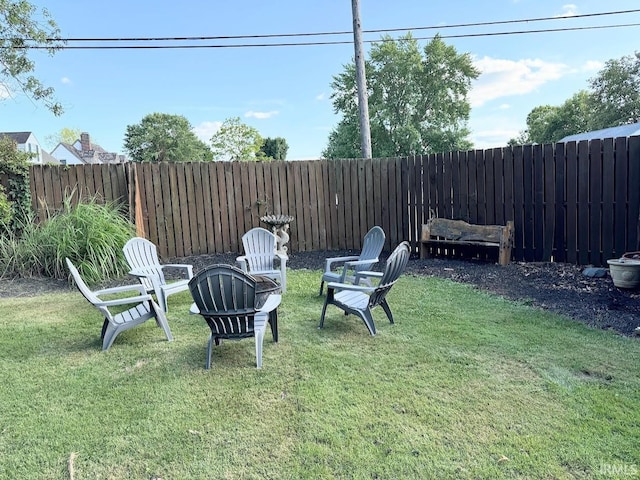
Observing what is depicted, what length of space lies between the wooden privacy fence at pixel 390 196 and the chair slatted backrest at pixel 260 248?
2416 millimetres

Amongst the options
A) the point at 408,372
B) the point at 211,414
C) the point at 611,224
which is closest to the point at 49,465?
the point at 211,414

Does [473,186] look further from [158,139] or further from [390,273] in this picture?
[158,139]

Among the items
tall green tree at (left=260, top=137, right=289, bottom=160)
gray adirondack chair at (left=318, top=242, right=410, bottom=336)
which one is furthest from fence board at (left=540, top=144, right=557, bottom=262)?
tall green tree at (left=260, top=137, right=289, bottom=160)

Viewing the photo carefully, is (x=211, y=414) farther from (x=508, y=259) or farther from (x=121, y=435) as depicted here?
(x=508, y=259)

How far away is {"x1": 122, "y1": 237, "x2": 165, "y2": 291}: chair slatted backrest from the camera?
488 centimetres

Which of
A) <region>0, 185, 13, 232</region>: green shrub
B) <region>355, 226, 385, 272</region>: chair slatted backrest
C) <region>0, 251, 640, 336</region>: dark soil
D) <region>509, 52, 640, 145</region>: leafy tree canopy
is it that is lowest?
<region>0, 251, 640, 336</region>: dark soil

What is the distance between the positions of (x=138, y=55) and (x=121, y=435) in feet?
40.6

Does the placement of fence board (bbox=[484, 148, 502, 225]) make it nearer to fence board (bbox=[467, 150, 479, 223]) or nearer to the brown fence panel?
fence board (bbox=[467, 150, 479, 223])

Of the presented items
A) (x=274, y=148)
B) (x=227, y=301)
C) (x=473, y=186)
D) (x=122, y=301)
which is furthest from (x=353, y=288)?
(x=274, y=148)

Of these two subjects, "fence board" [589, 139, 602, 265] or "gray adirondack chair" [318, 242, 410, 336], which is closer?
"gray adirondack chair" [318, 242, 410, 336]

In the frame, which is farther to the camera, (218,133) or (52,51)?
(218,133)

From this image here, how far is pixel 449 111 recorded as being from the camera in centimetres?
2852

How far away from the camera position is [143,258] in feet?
16.7

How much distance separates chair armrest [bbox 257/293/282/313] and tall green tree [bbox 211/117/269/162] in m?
33.3
